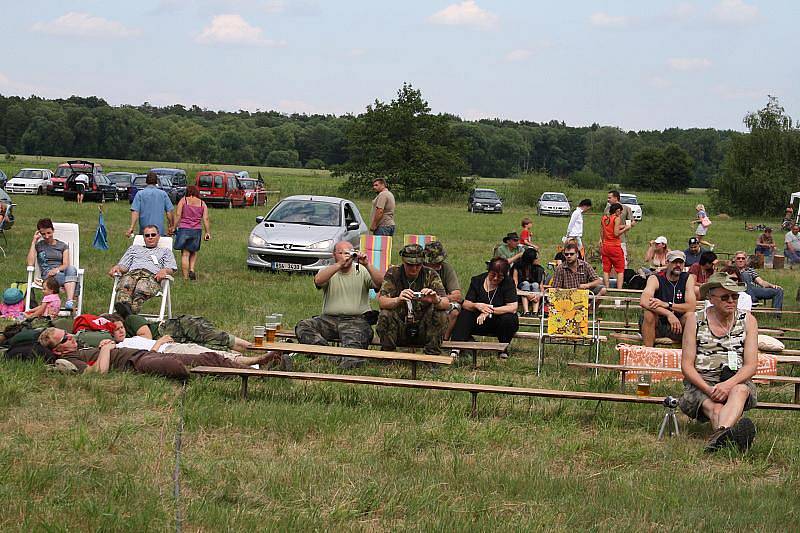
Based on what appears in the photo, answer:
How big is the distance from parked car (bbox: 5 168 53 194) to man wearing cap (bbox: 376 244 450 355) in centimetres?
3625

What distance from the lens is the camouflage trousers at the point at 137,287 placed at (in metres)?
11.1

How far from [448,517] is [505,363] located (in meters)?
4.78

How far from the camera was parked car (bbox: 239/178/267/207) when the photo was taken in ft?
135

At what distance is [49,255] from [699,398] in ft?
24.8

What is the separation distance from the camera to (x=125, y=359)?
Answer: 8.20 meters

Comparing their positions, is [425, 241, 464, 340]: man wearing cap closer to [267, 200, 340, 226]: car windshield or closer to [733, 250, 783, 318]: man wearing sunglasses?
[733, 250, 783, 318]: man wearing sunglasses

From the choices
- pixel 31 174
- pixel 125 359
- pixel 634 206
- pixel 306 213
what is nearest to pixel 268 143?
pixel 31 174

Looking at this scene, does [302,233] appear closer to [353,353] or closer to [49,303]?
[49,303]

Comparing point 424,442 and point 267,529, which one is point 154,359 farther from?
point 267,529

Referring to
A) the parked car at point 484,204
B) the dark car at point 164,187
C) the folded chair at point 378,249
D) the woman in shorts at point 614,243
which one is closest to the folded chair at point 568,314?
the folded chair at point 378,249

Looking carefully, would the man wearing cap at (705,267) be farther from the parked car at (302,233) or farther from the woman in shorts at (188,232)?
the woman in shorts at (188,232)

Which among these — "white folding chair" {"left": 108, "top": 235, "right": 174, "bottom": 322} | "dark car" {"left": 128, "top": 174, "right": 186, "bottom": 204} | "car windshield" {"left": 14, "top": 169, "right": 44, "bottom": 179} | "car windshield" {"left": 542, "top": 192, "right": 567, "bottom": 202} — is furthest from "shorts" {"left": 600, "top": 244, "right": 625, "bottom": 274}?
"car windshield" {"left": 14, "top": 169, "right": 44, "bottom": 179}

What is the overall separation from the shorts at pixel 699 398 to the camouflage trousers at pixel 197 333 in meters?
4.12

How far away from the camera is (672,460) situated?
6238 millimetres
